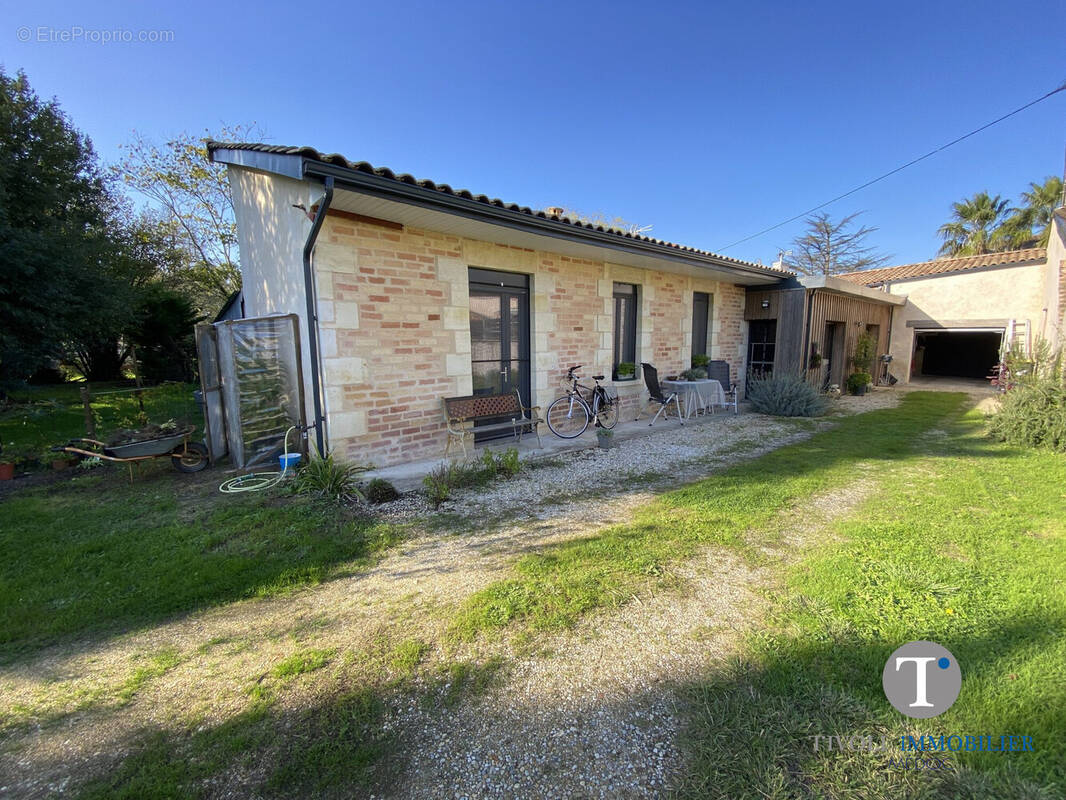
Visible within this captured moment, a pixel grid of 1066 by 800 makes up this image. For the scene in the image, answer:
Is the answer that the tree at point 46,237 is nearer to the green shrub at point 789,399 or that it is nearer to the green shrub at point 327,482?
the green shrub at point 327,482

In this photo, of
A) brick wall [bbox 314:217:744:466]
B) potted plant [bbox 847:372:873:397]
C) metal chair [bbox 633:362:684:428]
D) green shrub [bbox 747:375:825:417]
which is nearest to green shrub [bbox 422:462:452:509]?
brick wall [bbox 314:217:744:466]

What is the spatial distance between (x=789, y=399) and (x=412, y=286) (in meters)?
7.39

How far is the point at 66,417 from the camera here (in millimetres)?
8297

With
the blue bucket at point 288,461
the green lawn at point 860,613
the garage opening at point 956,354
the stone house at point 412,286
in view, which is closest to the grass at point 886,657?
the green lawn at point 860,613

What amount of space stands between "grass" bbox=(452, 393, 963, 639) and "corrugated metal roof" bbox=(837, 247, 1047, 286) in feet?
37.6

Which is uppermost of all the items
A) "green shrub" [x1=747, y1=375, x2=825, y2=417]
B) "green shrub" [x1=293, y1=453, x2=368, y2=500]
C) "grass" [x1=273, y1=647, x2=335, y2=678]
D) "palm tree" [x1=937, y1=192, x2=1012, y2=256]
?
"palm tree" [x1=937, y1=192, x2=1012, y2=256]

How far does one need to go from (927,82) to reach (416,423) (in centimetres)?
1176

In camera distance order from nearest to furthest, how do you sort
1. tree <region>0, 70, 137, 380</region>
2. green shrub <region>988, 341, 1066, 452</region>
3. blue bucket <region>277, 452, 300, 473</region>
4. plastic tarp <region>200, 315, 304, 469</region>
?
blue bucket <region>277, 452, 300, 473</region>, plastic tarp <region>200, 315, 304, 469</region>, green shrub <region>988, 341, 1066, 452</region>, tree <region>0, 70, 137, 380</region>

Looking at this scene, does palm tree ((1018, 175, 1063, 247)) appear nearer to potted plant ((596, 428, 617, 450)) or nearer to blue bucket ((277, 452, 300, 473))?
potted plant ((596, 428, 617, 450))

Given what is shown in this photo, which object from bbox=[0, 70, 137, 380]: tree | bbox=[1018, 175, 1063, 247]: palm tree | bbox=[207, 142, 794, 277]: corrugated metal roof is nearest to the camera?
bbox=[207, 142, 794, 277]: corrugated metal roof

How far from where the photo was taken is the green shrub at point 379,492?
4.02 metres

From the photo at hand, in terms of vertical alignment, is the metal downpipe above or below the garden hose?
above

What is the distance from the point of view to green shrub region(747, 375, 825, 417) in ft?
27.5

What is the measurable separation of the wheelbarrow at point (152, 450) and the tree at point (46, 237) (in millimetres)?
5366
